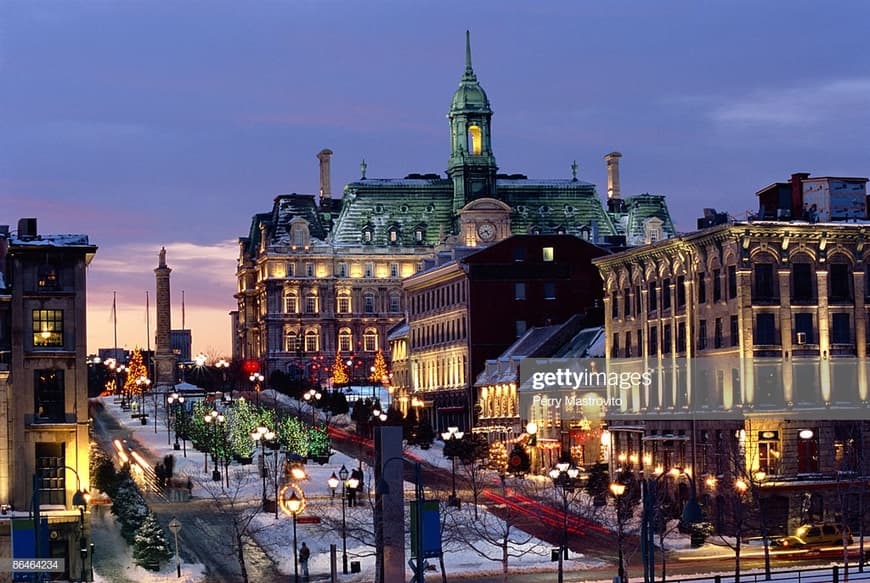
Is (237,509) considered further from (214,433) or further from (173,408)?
(173,408)

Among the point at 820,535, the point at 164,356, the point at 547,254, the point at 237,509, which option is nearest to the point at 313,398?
the point at 547,254

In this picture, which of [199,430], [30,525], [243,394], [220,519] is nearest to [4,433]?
[220,519]

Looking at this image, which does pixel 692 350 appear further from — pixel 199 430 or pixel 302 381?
pixel 302 381

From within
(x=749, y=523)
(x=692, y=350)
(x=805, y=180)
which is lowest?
(x=749, y=523)

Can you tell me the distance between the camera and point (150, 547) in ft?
246

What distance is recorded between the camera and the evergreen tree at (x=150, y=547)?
74.9 m

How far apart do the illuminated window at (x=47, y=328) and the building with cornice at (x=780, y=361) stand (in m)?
31.1

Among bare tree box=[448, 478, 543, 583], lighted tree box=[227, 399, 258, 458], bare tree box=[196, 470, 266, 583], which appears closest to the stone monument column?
lighted tree box=[227, 399, 258, 458]

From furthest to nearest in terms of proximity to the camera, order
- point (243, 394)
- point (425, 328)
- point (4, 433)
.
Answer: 1. point (243, 394)
2. point (425, 328)
3. point (4, 433)

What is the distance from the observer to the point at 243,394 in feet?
591

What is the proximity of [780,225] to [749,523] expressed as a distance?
49.3ft

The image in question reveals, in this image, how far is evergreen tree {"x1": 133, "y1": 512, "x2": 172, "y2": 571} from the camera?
74.9 metres

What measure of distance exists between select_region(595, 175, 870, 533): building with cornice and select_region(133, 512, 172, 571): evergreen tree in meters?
29.1

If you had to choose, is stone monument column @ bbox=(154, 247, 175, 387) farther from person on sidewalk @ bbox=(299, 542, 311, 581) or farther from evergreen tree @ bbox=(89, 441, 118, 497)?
person on sidewalk @ bbox=(299, 542, 311, 581)
